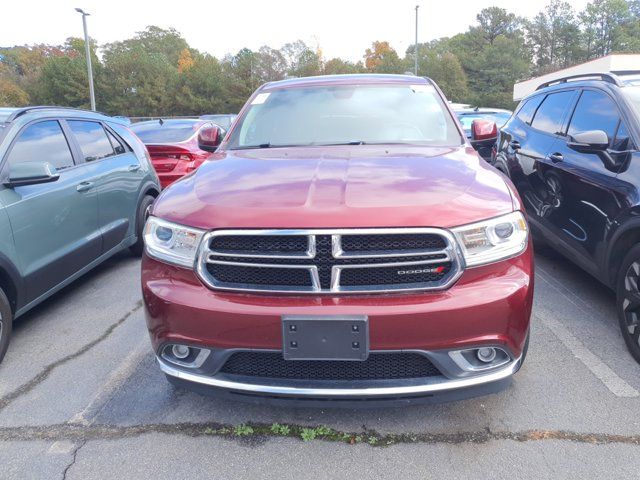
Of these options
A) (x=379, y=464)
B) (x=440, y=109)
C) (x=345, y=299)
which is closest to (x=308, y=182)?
(x=345, y=299)

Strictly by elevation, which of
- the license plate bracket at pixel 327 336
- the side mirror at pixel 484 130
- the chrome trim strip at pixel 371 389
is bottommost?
the chrome trim strip at pixel 371 389

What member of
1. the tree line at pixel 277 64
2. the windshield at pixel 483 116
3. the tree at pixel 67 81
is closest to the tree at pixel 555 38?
the tree line at pixel 277 64

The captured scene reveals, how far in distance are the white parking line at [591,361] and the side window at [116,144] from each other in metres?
4.33

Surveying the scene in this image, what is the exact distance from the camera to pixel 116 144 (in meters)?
5.47

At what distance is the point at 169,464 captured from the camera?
2.39m

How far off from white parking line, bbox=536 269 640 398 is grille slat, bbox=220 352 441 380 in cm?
136

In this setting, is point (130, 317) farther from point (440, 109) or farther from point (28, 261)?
point (440, 109)

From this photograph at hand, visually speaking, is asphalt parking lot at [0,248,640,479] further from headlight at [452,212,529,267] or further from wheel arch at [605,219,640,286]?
headlight at [452,212,529,267]

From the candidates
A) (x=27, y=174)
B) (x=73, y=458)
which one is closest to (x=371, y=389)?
(x=73, y=458)

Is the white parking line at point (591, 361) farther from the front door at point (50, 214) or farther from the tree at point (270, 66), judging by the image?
the tree at point (270, 66)

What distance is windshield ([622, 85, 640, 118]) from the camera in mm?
3604

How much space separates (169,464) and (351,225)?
4.52 feet

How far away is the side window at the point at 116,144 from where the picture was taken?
541 cm

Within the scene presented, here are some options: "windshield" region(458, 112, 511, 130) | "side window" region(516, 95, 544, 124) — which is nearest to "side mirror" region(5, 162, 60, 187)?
"side window" region(516, 95, 544, 124)
